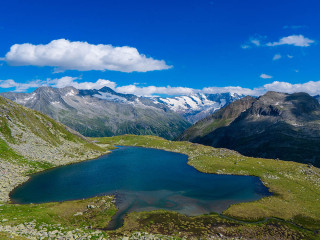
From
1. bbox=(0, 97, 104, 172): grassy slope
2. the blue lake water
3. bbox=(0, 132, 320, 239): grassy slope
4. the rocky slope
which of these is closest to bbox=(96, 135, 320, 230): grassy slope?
bbox=(0, 132, 320, 239): grassy slope

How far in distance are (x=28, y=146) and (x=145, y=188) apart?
236 feet

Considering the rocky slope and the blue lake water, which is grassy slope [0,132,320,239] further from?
the rocky slope

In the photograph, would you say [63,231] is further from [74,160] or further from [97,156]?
[97,156]

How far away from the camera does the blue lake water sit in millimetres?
65312

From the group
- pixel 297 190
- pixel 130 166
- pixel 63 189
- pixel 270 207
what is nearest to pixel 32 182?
pixel 63 189

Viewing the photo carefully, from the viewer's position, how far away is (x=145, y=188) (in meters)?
80.7

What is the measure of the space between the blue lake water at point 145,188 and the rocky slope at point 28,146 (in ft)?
21.5

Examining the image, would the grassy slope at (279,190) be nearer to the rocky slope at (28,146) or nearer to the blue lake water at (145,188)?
the blue lake water at (145,188)

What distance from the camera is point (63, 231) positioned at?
1676 inches

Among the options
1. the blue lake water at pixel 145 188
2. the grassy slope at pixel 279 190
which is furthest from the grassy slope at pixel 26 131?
the grassy slope at pixel 279 190

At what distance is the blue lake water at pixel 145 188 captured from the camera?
214ft

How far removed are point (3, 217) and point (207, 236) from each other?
42.1 meters

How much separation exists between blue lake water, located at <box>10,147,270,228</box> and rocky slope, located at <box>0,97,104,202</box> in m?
6.57

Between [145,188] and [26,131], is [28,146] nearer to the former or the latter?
[26,131]
